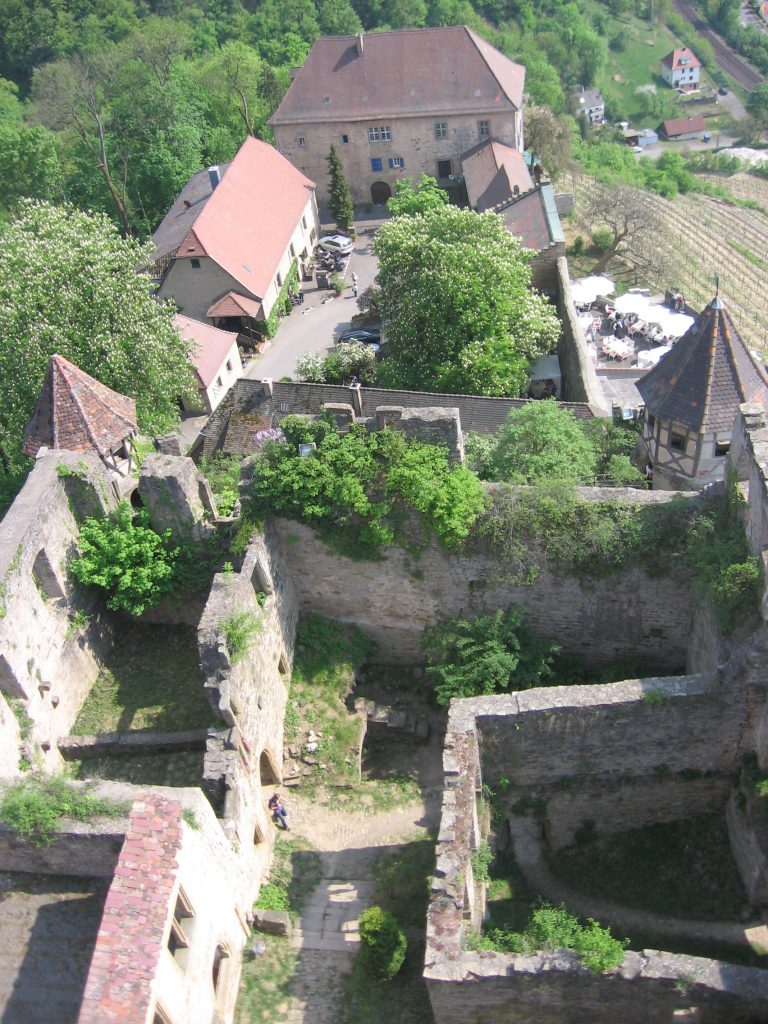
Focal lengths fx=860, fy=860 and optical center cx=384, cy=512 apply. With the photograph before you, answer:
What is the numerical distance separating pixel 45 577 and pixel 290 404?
12752mm

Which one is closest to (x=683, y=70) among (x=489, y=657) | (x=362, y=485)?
(x=362, y=485)

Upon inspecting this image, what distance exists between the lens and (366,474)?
1953 centimetres

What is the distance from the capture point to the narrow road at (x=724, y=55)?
12606 centimetres

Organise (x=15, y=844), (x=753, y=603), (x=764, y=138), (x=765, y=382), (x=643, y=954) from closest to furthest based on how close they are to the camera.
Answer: (x=643, y=954) < (x=15, y=844) < (x=753, y=603) < (x=765, y=382) < (x=764, y=138)

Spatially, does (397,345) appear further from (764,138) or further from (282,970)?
(764,138)

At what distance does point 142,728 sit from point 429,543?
8190 millimetres

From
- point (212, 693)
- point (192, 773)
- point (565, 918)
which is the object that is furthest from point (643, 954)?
point (192, 773)

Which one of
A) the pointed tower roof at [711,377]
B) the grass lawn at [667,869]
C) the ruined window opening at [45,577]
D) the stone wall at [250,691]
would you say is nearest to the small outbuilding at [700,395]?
the pointed tower roof at [711,377]

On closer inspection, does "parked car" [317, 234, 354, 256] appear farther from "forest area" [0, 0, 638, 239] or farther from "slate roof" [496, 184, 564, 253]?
"slate roof" [496, 184, 564, 253]

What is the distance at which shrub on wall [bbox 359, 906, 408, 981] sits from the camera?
15609 millimetres

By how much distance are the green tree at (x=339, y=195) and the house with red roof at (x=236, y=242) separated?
2.50 m

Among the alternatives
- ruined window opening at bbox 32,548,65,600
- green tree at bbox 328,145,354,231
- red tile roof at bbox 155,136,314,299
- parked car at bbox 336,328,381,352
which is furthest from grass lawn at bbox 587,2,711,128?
ruined window opening at bbox 32,548,65,600

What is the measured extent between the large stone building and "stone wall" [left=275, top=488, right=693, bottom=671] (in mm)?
39122

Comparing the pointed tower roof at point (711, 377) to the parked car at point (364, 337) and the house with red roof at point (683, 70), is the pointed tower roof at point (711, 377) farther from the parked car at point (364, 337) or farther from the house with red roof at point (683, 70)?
the house with red roof at point (683, 70)
